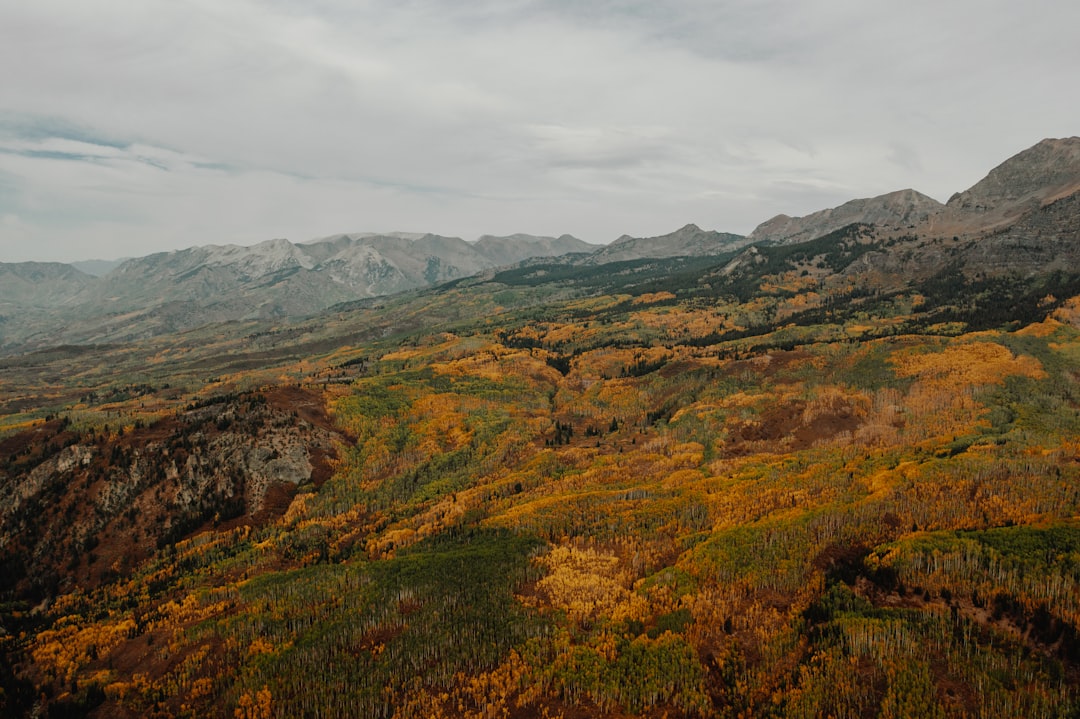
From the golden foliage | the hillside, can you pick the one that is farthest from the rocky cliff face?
the golden foliage

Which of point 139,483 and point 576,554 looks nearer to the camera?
point 576,554

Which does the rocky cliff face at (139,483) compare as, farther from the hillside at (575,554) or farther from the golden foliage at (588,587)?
the golden foliage at (588,587)

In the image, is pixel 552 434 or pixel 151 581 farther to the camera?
pixel 552 434

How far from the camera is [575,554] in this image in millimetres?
64000

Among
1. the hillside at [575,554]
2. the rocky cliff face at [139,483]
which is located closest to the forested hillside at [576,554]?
the hillside at [575,554]

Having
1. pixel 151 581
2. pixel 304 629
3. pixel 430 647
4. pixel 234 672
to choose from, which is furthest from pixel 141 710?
pixel 151 581

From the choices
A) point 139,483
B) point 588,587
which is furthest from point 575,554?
point 139,483

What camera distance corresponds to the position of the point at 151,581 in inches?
3051

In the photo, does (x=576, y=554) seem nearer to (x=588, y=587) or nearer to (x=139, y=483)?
(x=588, y=587)

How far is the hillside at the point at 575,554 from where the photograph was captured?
36875 mm

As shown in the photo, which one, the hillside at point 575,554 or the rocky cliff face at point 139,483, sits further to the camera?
the rocky cliff face at point 139,483

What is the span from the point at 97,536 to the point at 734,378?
5951 inches

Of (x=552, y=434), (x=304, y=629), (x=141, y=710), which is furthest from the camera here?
(x=552, y=434)

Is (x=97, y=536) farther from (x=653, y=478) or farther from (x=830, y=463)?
(x=830, y=463)
